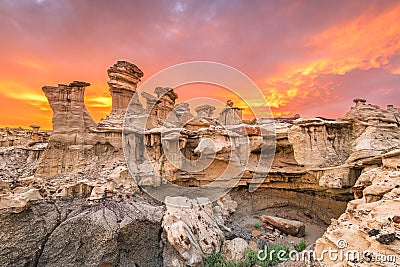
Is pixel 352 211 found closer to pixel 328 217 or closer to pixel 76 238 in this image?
pixel 328 217

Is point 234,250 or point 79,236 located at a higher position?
point 79,236

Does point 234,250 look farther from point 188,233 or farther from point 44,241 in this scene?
point 44,241

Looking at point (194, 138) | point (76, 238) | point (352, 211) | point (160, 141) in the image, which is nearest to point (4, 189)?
point (76, 238)

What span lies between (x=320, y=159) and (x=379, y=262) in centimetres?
721

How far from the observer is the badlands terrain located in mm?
6242

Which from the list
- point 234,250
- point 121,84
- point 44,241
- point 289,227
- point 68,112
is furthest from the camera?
point 121,84

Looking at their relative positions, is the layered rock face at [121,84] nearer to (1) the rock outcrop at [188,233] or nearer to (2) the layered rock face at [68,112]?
(2) the layered rock face at [68,112]

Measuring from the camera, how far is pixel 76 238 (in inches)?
277

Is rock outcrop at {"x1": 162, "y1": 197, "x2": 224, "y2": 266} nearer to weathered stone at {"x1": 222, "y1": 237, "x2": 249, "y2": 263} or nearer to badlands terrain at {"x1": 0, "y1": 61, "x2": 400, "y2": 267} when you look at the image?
badlands terrain at {"x1": 0, "y1": 61, "x2": 400, "y2": 267}

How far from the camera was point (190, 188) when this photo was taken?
12125 mm

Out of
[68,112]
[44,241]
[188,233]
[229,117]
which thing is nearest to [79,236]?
[44,241]

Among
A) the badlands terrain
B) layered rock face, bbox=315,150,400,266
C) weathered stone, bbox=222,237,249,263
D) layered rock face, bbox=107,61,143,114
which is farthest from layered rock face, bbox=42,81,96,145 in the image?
layered rock face, bbox=315,150,400,266

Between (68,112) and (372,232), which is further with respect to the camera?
(68,112)

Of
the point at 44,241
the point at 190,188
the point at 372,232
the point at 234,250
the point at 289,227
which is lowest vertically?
the point at 234,250
